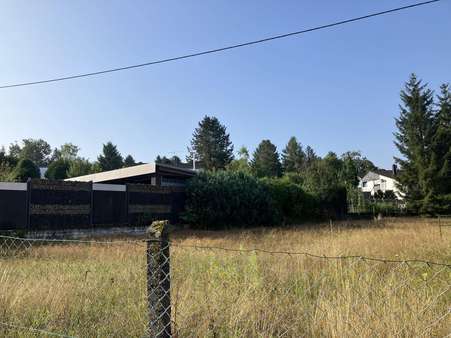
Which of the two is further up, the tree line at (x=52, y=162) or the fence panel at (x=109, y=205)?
the tree line at (x=52, y=162)

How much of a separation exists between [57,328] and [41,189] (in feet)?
36.9

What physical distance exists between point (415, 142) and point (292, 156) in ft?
159

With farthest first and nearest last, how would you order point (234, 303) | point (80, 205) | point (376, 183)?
point (376, 183)
point (80, 205)
point (234, 303)

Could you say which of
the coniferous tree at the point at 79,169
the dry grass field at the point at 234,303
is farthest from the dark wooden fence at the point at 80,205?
the coniferous tree at the point at 79,169

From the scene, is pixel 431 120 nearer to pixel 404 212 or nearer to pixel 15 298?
pixel 404 212

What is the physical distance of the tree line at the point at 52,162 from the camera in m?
29.9

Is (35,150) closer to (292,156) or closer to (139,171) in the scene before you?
(292,156)

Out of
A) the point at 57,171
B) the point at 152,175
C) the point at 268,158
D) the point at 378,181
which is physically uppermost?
the point at 268,158

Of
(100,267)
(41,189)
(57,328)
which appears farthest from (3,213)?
(57,328)

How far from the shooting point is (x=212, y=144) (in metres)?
68.8

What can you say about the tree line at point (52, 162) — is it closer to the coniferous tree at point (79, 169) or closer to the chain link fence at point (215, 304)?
the coniferous tree at point (79, 169)

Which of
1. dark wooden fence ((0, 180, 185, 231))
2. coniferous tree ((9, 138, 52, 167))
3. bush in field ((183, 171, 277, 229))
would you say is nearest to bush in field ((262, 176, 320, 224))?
bush in field ((183, 171, 277, 229))

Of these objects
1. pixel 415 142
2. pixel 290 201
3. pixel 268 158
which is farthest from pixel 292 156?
pixel 290 201

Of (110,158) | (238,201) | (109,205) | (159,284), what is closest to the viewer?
(159,284)
